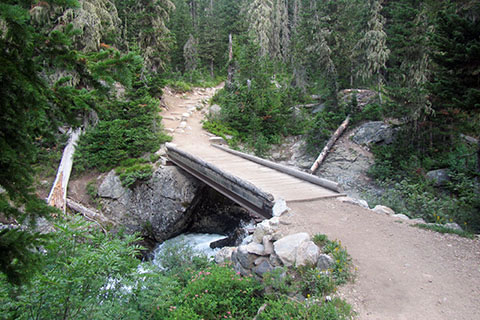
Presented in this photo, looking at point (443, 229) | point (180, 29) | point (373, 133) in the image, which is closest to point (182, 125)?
point (373, 133)

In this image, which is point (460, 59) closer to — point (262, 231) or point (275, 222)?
point (275, 222)

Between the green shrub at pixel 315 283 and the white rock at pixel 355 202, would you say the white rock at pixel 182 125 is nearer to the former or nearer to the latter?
the white rock at pixel 355 202

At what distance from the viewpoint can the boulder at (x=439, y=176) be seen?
32.2ft

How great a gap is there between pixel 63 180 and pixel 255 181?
7633 mm

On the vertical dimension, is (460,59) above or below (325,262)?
above

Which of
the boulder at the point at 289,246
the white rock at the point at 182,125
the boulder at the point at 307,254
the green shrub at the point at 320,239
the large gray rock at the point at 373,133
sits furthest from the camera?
the white rock at the point at 182,125

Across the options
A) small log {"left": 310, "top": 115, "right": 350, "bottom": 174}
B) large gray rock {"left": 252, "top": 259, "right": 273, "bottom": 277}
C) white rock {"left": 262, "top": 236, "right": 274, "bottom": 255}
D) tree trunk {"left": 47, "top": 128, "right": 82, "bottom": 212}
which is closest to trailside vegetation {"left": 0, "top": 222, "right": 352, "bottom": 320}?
large gray rock {"left": 252, "top": 259, "right": 273, "bottom": 277}

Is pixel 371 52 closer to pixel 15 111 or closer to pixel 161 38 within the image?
pixel 161 38

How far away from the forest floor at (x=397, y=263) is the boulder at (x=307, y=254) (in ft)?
1.88

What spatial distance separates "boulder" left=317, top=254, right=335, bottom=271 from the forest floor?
0.35 meters

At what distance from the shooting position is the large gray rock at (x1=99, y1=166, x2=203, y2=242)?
33.4ft

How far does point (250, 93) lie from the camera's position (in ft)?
50.9

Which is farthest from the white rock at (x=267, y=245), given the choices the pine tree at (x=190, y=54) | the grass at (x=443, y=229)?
the pine tree at (x=190, y=54)

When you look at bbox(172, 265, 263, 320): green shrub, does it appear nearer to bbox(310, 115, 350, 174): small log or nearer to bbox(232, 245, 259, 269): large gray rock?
bbox(232, 245, 259, 269): large gray rock
